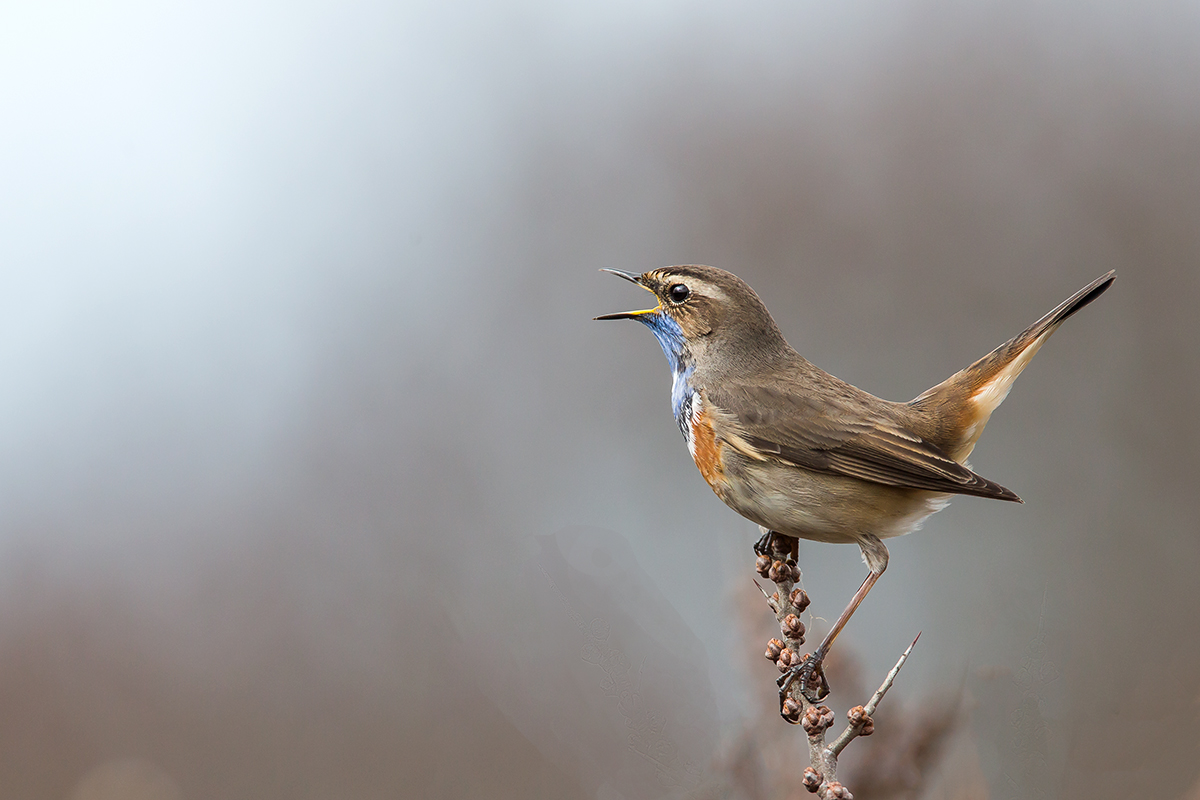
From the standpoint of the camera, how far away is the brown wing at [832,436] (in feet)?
7.76

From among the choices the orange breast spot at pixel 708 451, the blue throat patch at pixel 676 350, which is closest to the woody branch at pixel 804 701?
the orange breast spot at pixel 708 451

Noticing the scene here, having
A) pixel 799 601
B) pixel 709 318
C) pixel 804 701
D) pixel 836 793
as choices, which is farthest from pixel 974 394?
pixel 836 793

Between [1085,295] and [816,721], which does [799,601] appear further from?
[1085,295]

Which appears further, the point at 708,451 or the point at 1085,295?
the point at 708,451

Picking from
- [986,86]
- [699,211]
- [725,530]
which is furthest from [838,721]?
[986,86]

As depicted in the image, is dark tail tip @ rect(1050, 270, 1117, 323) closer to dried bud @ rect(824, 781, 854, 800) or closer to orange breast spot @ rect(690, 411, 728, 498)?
orange breast spot @ rect(690, 411, 728, 498)

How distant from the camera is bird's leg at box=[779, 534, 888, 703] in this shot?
2135 millimetres

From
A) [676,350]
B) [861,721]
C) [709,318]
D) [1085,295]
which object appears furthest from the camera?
[676,350]

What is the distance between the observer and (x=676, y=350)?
271cm

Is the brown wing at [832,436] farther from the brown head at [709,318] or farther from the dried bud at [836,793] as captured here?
the dried bud at [836,793]

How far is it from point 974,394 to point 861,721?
4.09ft

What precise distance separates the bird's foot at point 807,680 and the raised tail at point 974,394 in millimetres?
854

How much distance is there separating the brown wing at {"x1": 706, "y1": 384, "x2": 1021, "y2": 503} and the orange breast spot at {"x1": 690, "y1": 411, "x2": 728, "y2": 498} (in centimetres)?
7

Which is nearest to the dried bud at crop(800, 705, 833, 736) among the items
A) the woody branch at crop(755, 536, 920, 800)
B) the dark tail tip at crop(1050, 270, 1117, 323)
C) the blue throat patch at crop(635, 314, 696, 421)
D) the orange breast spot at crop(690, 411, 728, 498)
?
the woody branch at crop(755, 536, 920, 800)
